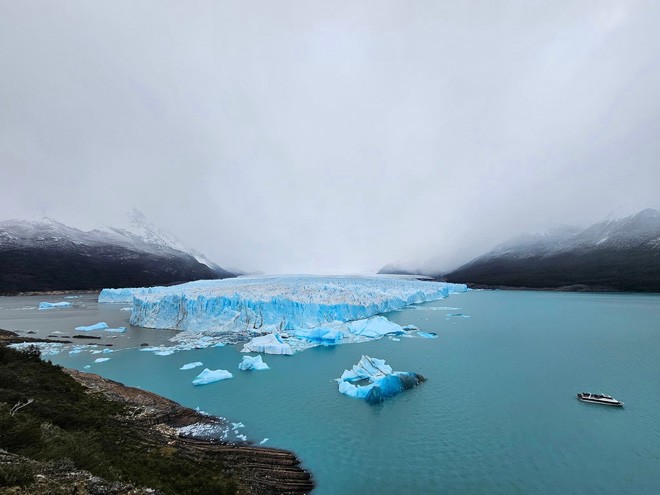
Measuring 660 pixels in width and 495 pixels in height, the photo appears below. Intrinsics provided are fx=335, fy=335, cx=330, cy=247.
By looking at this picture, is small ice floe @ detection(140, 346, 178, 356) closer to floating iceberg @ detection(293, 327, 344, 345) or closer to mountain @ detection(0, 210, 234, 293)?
floating iceberg @ detection(293, 327, 344, 345)

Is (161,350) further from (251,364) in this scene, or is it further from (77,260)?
(77,260)

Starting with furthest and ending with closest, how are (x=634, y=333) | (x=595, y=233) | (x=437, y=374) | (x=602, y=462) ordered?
(x=595, y=233), (x=634, y=333), (x=437, y=374), (x=602, y=462)

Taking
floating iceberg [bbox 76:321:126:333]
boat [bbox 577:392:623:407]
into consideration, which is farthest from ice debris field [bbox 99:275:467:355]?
boat [bbox 577:392:623:407]

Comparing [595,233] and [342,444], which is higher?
[595,233]

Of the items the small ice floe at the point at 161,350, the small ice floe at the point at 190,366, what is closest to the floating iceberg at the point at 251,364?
the small ice floe at the point at 190,366

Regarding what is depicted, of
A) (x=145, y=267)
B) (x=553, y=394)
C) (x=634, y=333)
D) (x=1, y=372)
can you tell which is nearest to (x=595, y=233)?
(x=634, y=333)

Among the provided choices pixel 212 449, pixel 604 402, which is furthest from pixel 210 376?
pixel 604 402

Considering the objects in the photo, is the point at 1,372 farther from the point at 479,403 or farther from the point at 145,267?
the point at 145,267
